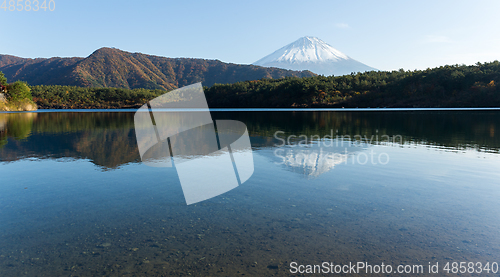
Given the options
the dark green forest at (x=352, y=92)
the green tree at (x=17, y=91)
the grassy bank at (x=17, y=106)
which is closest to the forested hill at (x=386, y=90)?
the dark green forest at (x=352, y=92)

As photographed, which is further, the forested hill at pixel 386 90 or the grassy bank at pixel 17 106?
the forested hill at pixel 386 90

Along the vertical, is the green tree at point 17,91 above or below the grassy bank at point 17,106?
above

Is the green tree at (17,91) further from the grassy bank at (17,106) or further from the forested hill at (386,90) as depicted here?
the forested hill at (386,90)

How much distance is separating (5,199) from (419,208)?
825cm

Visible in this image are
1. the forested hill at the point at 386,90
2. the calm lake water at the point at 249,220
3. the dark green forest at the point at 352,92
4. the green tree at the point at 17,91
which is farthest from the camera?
the dark green forest at the point at 352,92

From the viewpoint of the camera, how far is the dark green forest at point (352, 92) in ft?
255

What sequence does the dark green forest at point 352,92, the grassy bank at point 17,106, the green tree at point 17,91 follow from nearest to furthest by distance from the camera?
the grassy bank at point 17,106 → the green tree at point 17,91 → the dark green forest at point 352,92

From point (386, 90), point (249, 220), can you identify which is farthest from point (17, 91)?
point (386, 90)

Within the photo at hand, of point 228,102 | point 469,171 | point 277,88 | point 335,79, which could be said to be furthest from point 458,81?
point 469,171

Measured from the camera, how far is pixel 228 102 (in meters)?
117

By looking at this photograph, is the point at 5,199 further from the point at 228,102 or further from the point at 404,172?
the point at 228,102

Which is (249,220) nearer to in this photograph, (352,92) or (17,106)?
(17,106)

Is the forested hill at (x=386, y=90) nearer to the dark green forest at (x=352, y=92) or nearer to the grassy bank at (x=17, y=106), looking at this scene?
the dark green forest at (x=352, y=92)

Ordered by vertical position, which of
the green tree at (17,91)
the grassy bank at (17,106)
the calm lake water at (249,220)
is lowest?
the calm lake water at (249,220)
